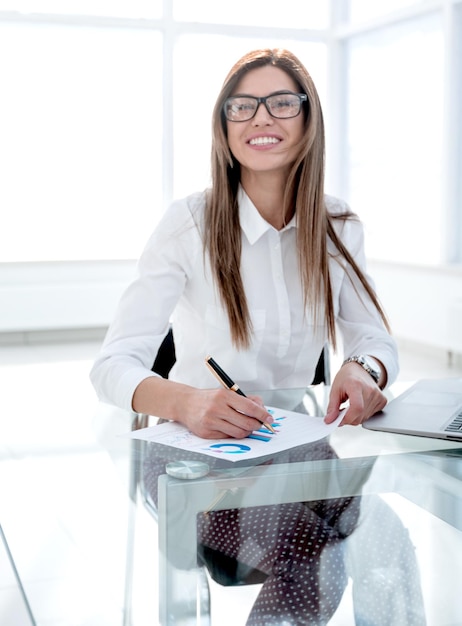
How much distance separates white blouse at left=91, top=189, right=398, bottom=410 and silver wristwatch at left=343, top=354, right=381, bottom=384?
72mm

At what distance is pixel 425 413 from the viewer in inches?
61.0

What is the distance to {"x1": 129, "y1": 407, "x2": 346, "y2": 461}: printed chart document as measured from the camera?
1317 millimetres

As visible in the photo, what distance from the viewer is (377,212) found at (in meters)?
7.02

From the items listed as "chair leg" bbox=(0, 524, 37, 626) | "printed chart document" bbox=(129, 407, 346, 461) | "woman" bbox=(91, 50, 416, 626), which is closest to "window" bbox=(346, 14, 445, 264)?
"woman" bbox=(91, 50, 416, 626)

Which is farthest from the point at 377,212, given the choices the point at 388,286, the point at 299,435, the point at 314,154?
the point at 299,435

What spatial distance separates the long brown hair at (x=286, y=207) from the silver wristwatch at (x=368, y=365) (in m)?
0.23

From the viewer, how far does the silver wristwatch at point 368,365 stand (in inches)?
68.8

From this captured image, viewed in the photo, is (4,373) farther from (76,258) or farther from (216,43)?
(216,43)

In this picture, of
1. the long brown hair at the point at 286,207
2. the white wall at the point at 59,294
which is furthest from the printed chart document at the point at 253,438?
the white wall at the point at 59,294

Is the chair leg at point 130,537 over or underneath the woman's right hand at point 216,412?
underneath

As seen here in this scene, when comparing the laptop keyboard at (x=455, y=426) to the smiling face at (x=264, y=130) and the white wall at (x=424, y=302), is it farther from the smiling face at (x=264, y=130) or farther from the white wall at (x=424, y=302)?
the white wall at (x=424, y=302)

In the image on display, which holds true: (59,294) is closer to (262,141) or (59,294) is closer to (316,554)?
(262,141)

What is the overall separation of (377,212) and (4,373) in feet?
10.9

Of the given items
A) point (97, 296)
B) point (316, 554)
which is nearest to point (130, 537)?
point (316, 554)
